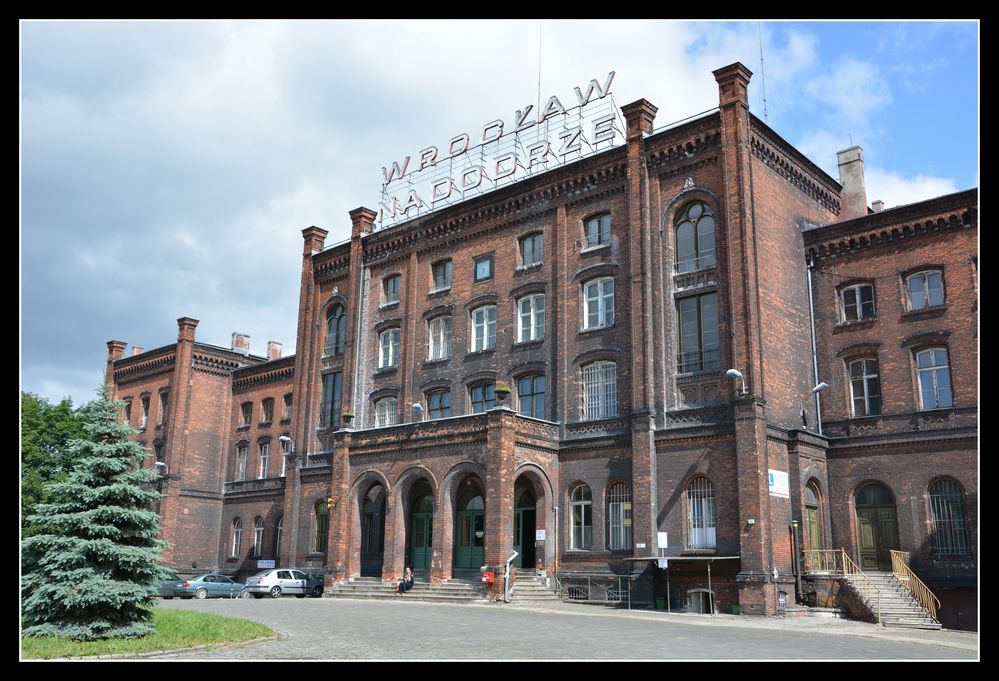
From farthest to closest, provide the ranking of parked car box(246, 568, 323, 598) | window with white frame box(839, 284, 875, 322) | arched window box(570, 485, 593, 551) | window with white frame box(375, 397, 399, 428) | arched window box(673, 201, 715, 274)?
window with white frame box(375, 397, 399, 428) → parked car box(246, 568, 323, 598) → arched window box(570, 485, 593, 551) → window with white frame box(839, 284, 875, 322) → arched window box(673, 201, 715, 274)

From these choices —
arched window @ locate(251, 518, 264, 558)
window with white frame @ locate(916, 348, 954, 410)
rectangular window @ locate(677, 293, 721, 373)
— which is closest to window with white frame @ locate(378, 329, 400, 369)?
arched window @ locate(251, 518, 264, 558)

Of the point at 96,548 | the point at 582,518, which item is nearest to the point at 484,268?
the point at 582,518

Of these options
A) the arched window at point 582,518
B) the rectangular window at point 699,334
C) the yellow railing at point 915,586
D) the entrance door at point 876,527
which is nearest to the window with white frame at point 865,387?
the entrance door at point 876,527

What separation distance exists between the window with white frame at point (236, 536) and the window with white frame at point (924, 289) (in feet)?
113

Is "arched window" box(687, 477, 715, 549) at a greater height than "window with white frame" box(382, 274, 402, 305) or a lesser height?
lesser

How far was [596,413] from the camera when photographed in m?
32.1

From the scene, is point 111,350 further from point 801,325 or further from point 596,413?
point 801,325

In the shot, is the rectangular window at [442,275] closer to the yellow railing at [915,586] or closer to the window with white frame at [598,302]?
the window with white frame at [598,302]

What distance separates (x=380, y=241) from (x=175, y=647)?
2811 cm

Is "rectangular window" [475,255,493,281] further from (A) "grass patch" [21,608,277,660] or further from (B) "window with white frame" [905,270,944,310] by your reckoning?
(A) "grass patch" [21,608,277,660]

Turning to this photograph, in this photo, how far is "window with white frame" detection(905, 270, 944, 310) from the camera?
29562mm

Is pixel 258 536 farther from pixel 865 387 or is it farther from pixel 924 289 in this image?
pixel 924 289

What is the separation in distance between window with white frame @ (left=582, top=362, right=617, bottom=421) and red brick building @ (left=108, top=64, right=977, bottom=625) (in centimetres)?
10
